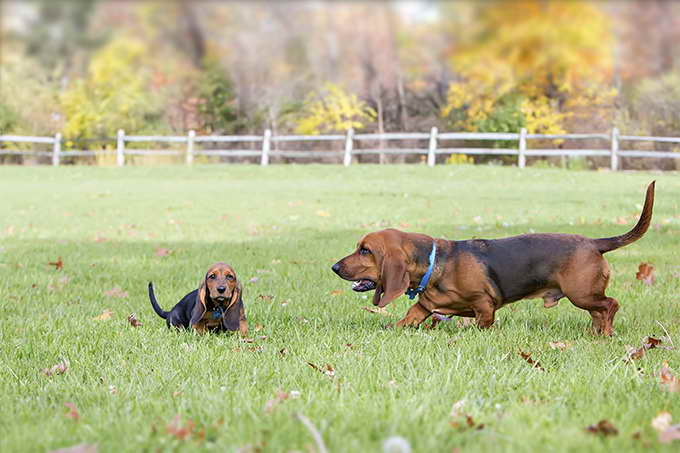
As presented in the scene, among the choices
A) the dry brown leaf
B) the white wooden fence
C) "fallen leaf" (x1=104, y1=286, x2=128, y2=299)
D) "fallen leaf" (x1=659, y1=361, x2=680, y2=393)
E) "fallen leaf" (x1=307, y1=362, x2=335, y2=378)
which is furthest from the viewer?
the white wooden fence

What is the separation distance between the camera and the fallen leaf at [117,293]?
5931 mm

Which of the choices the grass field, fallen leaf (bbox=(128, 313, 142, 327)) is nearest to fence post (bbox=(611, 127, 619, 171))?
the grass field

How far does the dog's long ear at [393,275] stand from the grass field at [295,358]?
0.25 meters

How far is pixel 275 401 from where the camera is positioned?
284cm

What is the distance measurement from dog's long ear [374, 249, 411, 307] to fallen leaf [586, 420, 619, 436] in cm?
200

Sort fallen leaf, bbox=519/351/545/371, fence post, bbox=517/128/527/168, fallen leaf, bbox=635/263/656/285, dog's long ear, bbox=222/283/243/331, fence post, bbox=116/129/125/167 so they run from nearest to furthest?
1. fallen leaf, bbox=519/351/545/371
2. dog's long ear, bbox=222/283/243/331
3. fallen leaf, bbox=635/263/656/285
4. fence post, bbox=517/128/527/168
5. fence post, bbox=116/129/125/167

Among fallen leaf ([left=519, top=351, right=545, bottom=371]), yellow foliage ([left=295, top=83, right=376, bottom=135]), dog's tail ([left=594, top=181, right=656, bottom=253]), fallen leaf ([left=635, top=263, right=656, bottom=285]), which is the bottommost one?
fallen leaf ([left=519, top=351, right=545, bottom=371])

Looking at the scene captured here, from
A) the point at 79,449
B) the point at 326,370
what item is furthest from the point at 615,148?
the point at 79,449

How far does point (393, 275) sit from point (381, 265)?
11cm

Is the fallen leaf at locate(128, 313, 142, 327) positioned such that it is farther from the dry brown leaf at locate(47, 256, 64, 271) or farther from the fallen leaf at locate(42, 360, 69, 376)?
the dry brown leaf at locate(47, 256, 64, 271)

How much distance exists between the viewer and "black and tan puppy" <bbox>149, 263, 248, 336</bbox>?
4.42 meters

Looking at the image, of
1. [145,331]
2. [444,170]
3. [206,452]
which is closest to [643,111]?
[444,170]

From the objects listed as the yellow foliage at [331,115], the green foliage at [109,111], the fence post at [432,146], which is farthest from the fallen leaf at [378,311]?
the green foliage at [109,111]

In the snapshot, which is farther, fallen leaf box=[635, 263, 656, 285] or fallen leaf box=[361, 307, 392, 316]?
fallen leaf box=[635, 263, 656, 285]
